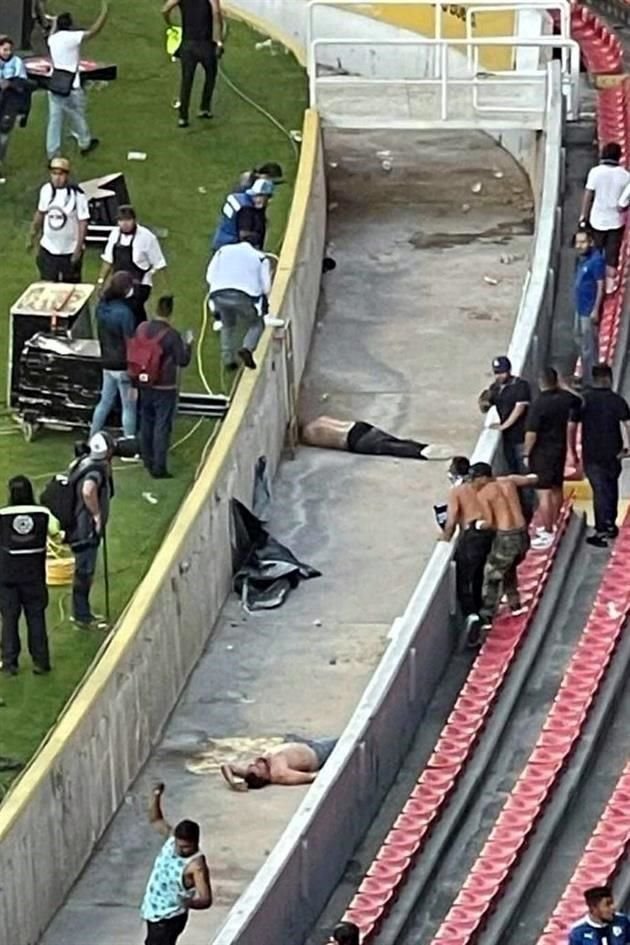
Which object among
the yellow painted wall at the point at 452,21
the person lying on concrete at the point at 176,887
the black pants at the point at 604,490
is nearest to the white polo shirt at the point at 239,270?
the black pants at the point at 604,490

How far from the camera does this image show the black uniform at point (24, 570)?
885 inches

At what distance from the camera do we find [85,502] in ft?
76.7

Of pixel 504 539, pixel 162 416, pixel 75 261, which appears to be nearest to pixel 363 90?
pixel 75 261

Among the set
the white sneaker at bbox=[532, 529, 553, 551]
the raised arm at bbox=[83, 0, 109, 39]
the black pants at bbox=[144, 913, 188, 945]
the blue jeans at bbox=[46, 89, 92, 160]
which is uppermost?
the blue jeans at bbox=[46, 89, 92, 160]

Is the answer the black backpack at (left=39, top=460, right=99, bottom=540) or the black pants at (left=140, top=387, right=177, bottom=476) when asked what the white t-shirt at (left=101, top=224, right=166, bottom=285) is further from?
the black backpack at (left=39, top=460, right=99, bottom=540)

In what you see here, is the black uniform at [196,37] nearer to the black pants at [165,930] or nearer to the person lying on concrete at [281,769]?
the person lying on concrete at [281,769]

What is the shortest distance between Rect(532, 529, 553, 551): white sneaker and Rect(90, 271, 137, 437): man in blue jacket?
3580mm

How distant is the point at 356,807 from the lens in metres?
21.9

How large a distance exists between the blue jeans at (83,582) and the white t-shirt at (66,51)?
337 inches

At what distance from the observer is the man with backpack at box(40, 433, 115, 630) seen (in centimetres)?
2338

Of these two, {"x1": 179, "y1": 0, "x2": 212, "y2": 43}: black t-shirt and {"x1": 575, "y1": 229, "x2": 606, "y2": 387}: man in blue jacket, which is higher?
{"x1": 179, "y1": 0, "x2": 212, "y2": 43}: black t-shirt

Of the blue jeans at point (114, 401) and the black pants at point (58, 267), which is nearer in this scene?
the blue jeans at point (114, 401)

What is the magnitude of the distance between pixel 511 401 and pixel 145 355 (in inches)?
109

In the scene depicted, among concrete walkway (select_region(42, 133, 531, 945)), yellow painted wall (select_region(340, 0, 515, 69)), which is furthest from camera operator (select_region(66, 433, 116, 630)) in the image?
yellow painted wall (select_region(340, 0, 515, 69))
